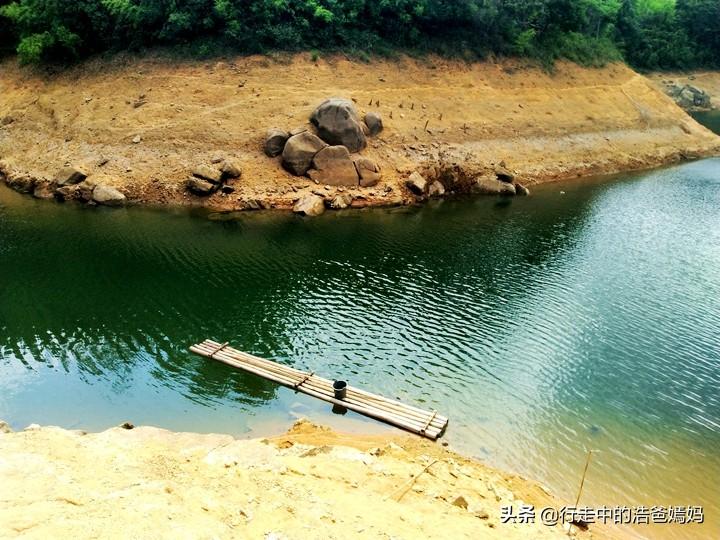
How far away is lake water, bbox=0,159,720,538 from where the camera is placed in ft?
48.1

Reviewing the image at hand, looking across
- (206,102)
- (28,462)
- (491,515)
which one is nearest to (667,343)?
(491,515)

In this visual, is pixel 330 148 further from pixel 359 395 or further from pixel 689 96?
pixel 689 96

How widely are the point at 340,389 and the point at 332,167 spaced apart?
20225mm

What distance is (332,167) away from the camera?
33.3 metres

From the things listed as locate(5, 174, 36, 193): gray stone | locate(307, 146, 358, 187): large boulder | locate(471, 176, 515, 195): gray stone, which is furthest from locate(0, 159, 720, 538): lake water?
locate(471, 176, 515, 195): gray stone

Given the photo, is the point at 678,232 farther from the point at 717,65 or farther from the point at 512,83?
the point at 717,65

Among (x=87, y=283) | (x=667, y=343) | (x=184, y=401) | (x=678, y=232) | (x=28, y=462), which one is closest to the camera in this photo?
(x=28, y=462)

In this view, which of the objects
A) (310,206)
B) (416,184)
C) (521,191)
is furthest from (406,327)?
(521,191)

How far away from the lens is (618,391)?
53.4 feet

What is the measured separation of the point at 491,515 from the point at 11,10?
4803 cm

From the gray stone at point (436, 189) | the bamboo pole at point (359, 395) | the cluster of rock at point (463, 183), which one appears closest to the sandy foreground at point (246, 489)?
the bamboo pole at point (359, 395)

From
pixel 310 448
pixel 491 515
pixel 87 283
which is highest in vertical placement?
pixel 491 515

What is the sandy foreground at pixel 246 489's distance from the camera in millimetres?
8758

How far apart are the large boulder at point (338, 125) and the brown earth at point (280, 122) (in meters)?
1.19
